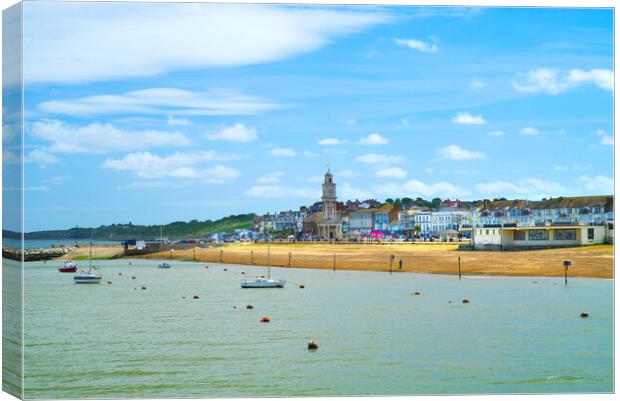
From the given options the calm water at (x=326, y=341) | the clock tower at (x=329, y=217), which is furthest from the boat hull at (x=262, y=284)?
the clock tower at (x=329, y=217)

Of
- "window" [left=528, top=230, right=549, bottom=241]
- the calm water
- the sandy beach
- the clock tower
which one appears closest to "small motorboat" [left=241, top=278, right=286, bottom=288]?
the calm water

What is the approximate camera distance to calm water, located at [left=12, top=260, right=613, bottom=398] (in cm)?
2164

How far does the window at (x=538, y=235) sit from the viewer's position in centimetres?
6719

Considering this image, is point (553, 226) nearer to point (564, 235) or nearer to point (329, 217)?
point (564, 235)

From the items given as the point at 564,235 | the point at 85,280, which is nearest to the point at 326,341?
the point at 85,280

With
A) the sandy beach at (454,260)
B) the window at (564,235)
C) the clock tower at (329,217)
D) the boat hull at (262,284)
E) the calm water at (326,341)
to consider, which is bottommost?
the calm water at (326,341)

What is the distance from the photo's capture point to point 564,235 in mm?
65625

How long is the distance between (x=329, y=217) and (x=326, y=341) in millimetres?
110028

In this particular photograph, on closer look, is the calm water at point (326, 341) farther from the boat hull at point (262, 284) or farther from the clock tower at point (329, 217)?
the clock tower at point (329, 217)

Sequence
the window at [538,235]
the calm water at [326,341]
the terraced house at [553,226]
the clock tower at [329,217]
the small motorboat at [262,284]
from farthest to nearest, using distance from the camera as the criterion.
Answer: the clock tower at [329,217] → the window at [538,235] → the terraced house at [553,226] → the small motorboat at [262,284] → the calm water at [326,341]

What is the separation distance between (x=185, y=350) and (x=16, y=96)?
37.0 ft

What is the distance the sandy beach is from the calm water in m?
3.51

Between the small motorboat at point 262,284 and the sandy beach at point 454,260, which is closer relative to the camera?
the small motorboat at point 262,284

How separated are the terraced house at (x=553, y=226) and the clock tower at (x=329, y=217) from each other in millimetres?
48637
